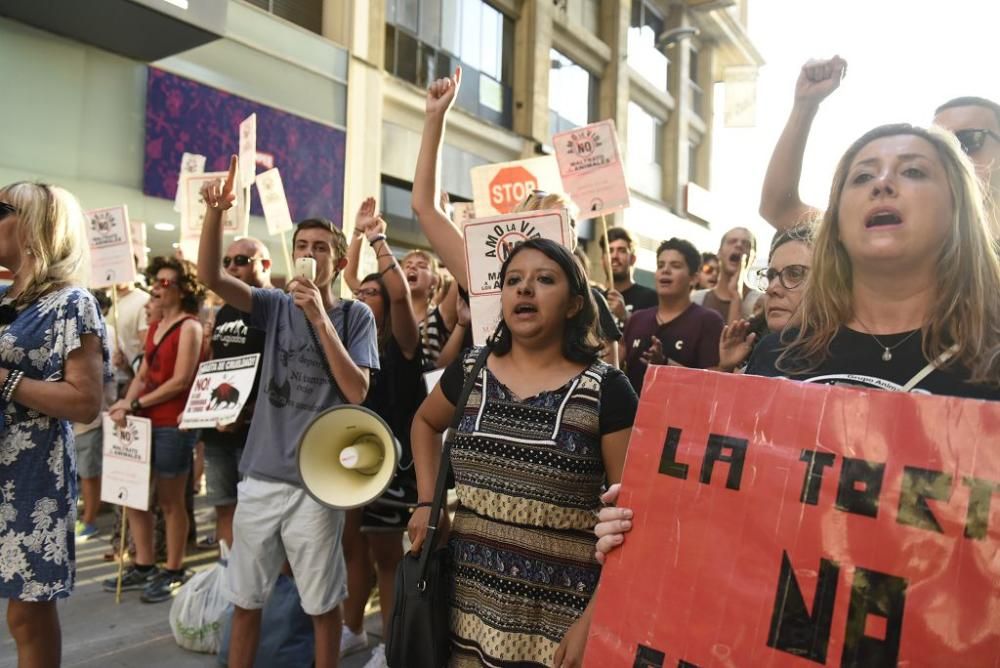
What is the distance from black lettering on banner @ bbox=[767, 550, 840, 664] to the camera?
1133 mm

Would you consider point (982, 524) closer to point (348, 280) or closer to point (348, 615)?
point (348, 615)

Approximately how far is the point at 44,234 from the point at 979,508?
9.07 feet

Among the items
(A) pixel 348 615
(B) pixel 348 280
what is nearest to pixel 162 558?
(A) pixel 348 615

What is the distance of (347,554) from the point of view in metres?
3.59

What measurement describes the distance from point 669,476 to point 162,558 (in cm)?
453

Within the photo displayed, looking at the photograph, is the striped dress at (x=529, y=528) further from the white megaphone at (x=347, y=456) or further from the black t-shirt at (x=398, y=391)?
the black t-shirt at (x=398, y=391)

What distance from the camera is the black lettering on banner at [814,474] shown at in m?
1.19

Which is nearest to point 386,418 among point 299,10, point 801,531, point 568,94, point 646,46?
point 801,531

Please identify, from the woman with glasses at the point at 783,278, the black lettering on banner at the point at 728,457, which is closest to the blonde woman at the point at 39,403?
the black lettering on banner at the point at 728,457

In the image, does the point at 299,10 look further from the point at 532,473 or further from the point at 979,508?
the point at 979,508

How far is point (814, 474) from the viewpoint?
1.20m

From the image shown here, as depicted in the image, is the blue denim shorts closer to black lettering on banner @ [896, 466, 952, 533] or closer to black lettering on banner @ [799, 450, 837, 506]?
black lettering on banner @ [799, 450, 837, 506]

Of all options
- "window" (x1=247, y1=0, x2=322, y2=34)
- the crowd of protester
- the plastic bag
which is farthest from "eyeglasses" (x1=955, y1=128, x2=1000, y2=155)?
"window" (x1=247, y1=0, x2=322, y2=34)

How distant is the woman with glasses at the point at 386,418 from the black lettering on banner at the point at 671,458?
2258 millimetres
